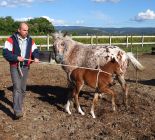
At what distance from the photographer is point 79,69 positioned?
32.7 feet

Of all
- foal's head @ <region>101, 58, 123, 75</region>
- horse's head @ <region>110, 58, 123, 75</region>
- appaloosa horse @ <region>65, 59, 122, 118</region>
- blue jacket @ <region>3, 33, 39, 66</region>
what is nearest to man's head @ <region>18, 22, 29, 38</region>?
blue jacket @ <region>3, 33, 39, 66</region>

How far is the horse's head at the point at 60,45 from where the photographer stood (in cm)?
1067

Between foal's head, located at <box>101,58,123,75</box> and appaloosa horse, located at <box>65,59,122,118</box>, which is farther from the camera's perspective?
foal's head, located at <box>101,58,123,75</box>

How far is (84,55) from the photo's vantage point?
11.1 m

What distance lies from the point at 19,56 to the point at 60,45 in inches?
74.6

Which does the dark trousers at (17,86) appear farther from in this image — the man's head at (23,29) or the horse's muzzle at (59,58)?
the horse's muzzle at (59,58)

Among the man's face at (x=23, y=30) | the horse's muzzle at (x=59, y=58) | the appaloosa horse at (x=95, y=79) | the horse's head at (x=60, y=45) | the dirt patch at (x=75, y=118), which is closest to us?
the dirt patch at (x=75, y=118)

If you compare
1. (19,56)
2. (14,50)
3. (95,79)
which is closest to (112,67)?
(95,79)

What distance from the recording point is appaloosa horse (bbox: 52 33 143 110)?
10727mm

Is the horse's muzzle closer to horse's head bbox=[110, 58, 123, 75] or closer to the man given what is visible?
horse's head bbox=[110, 58, 123, 75]

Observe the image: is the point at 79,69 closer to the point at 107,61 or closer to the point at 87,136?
the point at 107,61

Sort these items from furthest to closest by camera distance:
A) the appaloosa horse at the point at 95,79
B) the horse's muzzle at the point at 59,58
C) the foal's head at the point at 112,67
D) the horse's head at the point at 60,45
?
the horse's muzzle at the point at 59,58
the horse's head at the point at 60,45
the foal's head at the point at 112,67
the appaloosa horse at the point at 95,79

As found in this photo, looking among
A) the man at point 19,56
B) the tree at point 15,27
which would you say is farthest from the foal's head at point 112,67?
the tree at point 15,27

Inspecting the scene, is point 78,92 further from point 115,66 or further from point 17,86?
point 17,86
